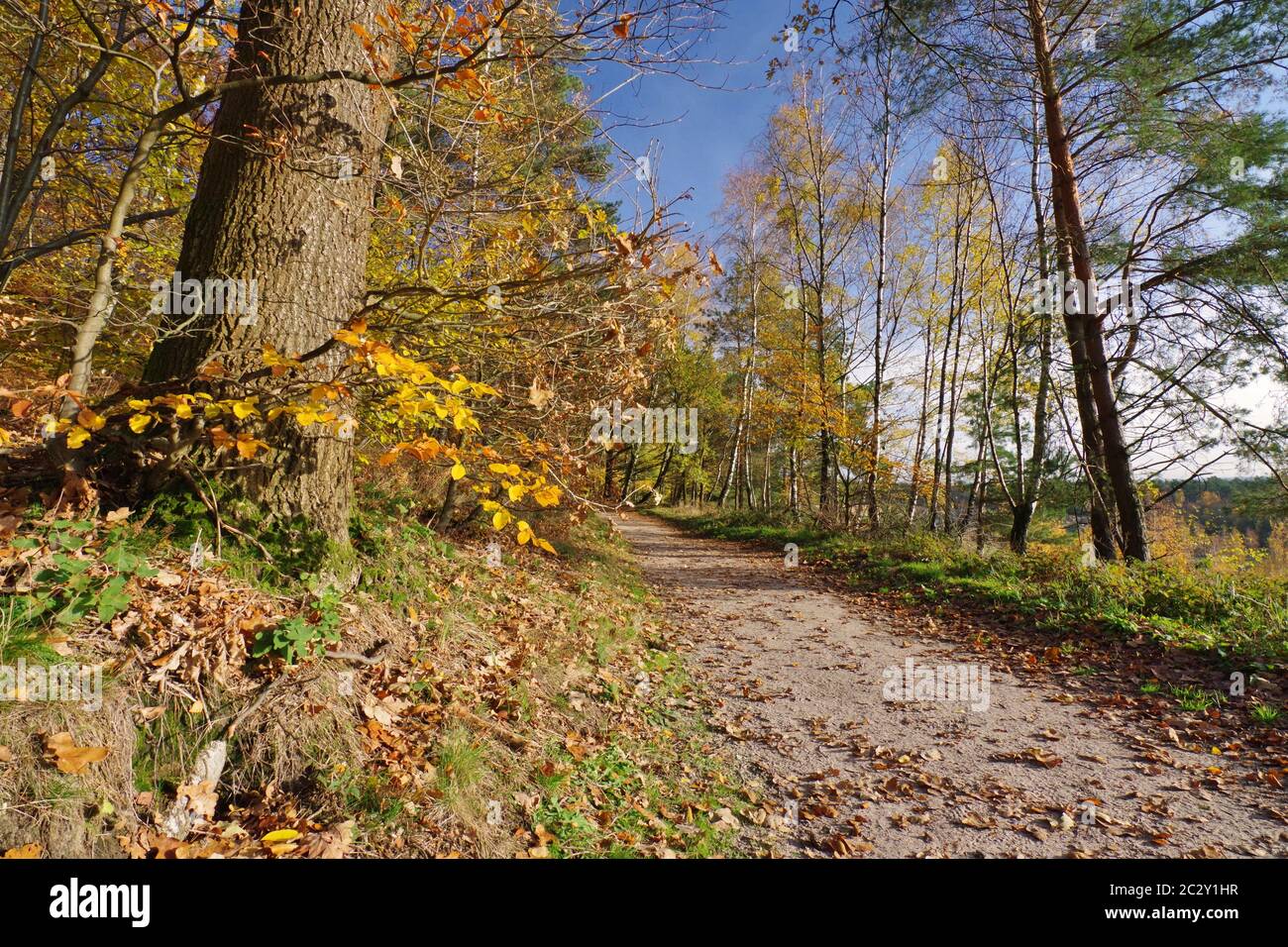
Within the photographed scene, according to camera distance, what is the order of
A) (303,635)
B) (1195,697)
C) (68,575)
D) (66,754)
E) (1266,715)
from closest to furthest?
(66,754)
(68,575)
(303,635)
(1266,715)
(1195,697)

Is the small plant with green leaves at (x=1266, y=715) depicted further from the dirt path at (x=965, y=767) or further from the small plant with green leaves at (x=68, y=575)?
the small plant with green leaves at (x=68, y=575)

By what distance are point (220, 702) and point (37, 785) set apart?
63 cm

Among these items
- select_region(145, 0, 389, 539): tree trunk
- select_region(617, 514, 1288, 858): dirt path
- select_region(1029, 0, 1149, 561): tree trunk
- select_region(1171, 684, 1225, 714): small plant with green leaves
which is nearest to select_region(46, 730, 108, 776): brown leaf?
select_region(145, 0, 389, 539): tree trunk

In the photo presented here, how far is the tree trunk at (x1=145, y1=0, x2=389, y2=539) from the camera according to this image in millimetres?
3098

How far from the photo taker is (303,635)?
277 cm

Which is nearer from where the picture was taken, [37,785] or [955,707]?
[37,785]

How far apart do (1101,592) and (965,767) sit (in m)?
5.01

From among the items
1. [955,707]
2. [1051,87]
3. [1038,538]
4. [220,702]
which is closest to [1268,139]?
[1051,87]

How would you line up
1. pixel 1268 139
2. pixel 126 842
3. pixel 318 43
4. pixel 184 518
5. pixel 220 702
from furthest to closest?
pixel 1268 139 < pixel 318 43 < pixel 184 518 < pixel 220 702 < pixel 126 842

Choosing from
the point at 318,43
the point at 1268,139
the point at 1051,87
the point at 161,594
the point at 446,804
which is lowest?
the point at 446,804

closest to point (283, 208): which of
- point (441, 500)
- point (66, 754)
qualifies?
point (66, 754)

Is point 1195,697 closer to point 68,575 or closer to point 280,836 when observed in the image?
point 280,836

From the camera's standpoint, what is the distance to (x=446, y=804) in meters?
2.60
